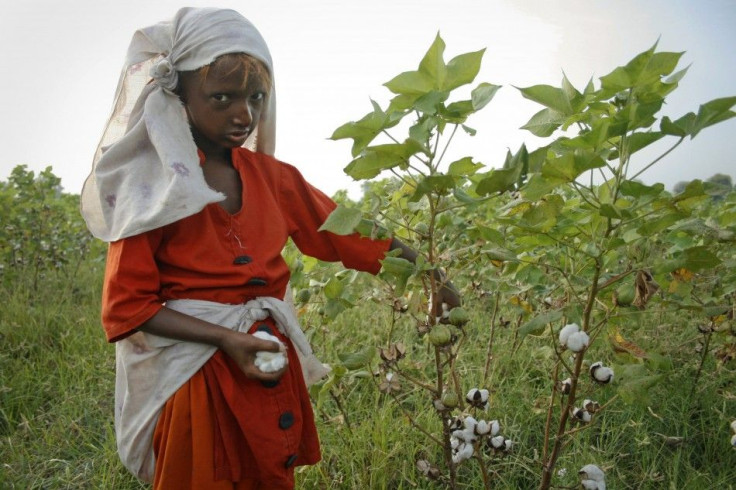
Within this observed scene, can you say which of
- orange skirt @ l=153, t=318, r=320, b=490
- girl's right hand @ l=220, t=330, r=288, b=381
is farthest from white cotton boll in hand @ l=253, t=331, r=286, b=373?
orange skirt @ l=153, t=318, r=320, b=490

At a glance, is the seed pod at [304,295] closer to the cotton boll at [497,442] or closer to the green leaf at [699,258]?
the cotton boll at [497,442]

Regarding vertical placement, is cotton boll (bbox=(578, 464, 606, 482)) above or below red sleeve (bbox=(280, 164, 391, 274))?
below

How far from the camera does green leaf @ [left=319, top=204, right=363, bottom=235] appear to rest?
3.66ft

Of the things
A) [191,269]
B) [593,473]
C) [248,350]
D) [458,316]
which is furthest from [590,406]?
[191,269]

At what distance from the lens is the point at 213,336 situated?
1.28 m

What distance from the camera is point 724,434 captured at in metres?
1.98

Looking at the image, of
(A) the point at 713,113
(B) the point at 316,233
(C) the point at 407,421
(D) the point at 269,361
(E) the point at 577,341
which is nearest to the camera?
(A) the point at 713,113

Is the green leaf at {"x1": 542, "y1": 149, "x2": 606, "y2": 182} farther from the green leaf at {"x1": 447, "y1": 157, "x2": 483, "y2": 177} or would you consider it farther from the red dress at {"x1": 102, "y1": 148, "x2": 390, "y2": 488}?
the red dress at {"x1": 102, "y1": 148, "x2": 390, "y2": 488}

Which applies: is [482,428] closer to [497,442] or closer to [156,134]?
[497,442]

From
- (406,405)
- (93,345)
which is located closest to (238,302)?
(406,405)

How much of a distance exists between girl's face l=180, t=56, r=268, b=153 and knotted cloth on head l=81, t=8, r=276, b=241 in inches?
1.0

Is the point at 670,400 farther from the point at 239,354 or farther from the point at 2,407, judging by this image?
the point at 2,407

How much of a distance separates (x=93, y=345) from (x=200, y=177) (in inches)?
82.2

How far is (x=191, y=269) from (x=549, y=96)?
0.86 metres
